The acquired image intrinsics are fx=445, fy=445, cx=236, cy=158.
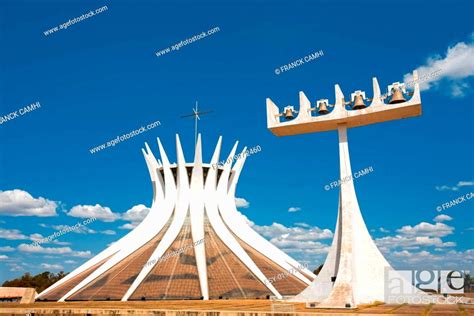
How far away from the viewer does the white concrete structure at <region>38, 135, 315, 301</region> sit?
25359 mm

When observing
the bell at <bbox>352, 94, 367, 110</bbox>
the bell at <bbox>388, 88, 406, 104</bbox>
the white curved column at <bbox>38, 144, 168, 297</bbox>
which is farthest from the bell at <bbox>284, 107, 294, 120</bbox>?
the white curved column at <bbox>38, 144, 168, 297</bbox>

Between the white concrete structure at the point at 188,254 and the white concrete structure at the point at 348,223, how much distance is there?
27.7ft

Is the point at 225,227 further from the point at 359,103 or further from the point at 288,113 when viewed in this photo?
the point at 359,103

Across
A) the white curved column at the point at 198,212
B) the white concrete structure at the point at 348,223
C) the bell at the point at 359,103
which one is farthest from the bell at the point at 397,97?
the white curved column at the point at 198,212

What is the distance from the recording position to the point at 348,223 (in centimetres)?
1711

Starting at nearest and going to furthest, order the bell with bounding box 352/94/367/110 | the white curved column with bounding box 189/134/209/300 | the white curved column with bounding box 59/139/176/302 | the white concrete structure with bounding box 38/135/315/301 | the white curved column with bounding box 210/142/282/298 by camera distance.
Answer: the bell with bounding box 352/94/367/110 → the white concrete structure with bounding box 38/135/315/301 → the white curved column with bounding box 210/142/282/298 → the white curved column with bounding box 189/134/209/300 → the white curved column with bounding box 59/139/176/302

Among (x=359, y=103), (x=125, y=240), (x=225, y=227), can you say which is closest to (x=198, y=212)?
(x=225, y=227)

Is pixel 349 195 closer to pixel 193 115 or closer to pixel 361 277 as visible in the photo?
pixel 361 277

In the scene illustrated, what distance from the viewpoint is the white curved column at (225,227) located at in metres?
26.8

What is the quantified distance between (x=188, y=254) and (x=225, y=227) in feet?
14.4

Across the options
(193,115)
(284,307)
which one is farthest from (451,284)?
(193,115)

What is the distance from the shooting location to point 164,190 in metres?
33.2

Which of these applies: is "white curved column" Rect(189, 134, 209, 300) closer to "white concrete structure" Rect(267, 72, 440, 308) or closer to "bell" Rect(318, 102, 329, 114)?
"white concrete structure" Rect(267, 72, 440, 308)

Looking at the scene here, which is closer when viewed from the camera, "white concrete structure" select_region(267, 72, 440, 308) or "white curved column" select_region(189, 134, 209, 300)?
"white concrete structure" select_region(267, 72, 440, 308)
